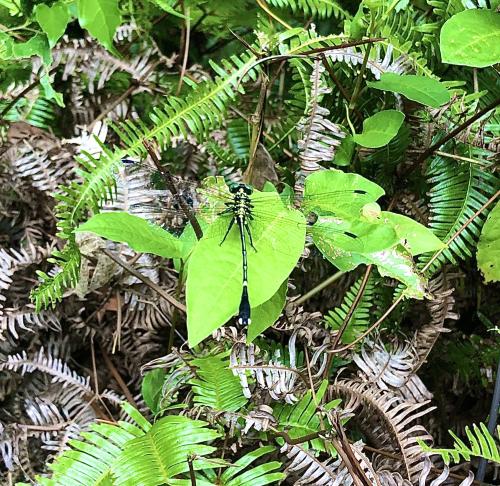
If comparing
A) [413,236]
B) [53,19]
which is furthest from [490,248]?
[53,19]

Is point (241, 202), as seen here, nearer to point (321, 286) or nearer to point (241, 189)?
point (241, 189)

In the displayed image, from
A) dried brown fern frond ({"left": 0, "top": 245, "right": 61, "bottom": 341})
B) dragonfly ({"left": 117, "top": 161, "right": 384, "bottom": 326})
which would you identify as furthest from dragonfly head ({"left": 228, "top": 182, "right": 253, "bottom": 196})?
dried brown fern frond ({"left": 0, "top": 245, "right": 61, "bottom": 341})

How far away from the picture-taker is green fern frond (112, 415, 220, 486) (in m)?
0.73

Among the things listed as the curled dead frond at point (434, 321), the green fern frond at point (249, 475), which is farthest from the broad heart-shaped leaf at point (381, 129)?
the green fern frond at point (249, 475)

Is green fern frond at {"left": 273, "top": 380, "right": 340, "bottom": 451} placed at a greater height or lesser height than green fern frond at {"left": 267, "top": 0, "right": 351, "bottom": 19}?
lesser

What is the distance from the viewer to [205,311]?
0.65 meters

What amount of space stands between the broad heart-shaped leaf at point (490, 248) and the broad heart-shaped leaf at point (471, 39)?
0.77 feet

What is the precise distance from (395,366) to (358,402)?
99 millimetres

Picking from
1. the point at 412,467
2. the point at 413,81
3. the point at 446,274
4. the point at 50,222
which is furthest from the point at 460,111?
the point at 50,222

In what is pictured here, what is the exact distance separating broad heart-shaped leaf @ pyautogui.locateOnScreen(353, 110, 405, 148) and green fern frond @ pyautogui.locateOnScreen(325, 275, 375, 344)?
0.75 ft

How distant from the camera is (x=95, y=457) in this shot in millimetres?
799

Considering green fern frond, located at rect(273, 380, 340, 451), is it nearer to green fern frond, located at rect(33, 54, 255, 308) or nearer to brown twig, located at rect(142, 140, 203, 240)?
brown twig, located at rect(142, 140, 203, 240)

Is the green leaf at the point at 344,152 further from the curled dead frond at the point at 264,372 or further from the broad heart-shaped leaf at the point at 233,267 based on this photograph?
the curled dead frond at the point at 264,372

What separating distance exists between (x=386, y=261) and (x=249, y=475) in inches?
13.3
